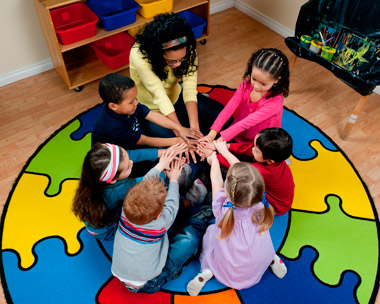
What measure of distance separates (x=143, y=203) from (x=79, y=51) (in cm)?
198

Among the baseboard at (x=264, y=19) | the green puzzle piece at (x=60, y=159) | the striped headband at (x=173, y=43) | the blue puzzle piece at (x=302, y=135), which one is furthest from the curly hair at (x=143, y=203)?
the baseboard at (x=264, y=19)

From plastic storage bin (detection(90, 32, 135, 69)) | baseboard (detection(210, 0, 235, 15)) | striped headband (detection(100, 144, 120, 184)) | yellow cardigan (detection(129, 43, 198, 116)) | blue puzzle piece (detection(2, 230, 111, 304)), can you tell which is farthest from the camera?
baseboard (detection(210, 0, 235, 15))

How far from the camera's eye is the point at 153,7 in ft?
8.35

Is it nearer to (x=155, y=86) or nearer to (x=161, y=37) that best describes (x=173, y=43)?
(x=161, y=37)

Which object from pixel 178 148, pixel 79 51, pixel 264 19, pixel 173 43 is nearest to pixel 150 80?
pixel 173 43

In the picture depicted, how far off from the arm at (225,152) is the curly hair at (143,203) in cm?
50

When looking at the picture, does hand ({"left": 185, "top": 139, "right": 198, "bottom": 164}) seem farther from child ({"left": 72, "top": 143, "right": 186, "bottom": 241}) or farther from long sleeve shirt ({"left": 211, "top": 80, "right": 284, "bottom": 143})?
child ({"left": 72, "top": 143, "right": 186, "bottom": 241})

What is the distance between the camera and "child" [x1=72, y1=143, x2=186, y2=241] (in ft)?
4.38

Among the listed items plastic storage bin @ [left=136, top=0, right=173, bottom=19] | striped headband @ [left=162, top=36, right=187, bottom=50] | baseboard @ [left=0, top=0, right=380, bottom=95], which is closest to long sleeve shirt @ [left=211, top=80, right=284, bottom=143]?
striped headband @ [left=162, top=36, right=187, bottom=50]

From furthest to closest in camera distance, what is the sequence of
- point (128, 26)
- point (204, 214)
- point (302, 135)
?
1. point (128, 26)
2. point (302, 135)
3. point (204, 214)

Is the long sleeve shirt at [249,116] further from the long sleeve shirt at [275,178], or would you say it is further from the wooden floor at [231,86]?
the wooden floor at [231,86]

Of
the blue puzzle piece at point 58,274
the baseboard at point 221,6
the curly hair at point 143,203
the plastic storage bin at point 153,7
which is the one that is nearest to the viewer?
the curly hair at point 143,203

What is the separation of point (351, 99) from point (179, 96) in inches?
54.1

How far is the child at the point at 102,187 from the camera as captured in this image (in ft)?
4.38
